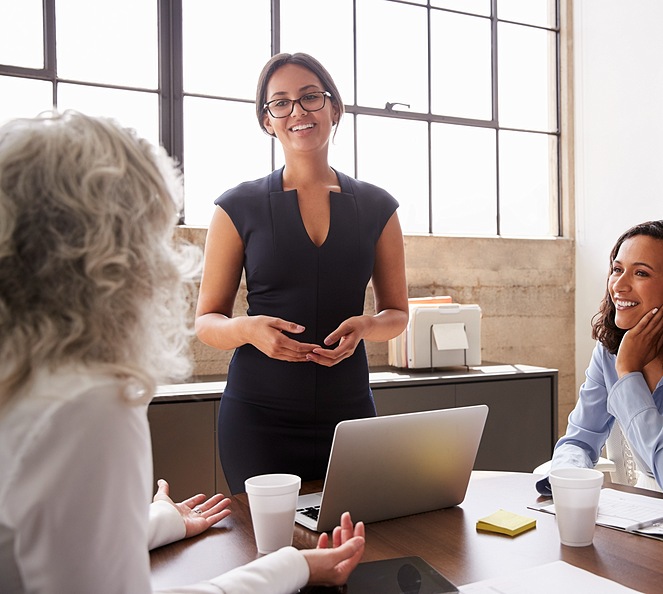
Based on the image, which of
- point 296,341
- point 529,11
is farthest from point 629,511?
point 529,11

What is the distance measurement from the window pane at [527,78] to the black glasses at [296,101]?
295cm

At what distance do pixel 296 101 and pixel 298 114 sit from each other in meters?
0.03

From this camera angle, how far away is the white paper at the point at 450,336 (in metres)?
3.35

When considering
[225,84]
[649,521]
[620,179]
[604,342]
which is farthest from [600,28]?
[649,521]

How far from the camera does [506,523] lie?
1.21 m

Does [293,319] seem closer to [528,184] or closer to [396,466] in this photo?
[396,466]

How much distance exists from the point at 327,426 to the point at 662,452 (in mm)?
776

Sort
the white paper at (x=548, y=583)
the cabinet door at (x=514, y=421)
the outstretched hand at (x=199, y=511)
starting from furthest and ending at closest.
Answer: the cabinet door at (x=514, y=421) → the outstretched hand at (x=199, y=511) → the white paper at (x=548, y=583)

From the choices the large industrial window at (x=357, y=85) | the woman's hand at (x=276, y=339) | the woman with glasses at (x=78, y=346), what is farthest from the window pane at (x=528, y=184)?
the woman with glasses at (x=78, y=346)

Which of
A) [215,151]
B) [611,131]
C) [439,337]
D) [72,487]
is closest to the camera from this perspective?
[72,487]

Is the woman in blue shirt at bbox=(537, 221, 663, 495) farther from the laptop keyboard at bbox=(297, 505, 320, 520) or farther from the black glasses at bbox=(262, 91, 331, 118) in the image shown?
the black glasses at bbox=(262, 91, 331, 118)

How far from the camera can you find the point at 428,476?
4.24ft

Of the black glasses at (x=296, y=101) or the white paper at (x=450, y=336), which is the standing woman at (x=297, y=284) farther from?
the white paper at (x=450, y=336)

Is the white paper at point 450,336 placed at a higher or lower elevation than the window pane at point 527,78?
lower
